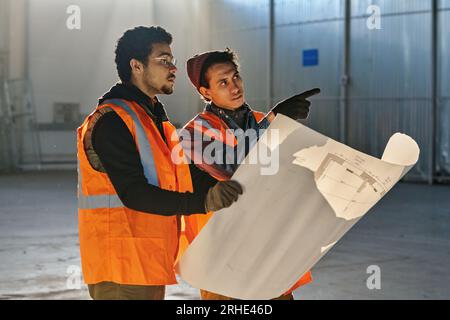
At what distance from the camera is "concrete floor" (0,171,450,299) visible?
6953 mm

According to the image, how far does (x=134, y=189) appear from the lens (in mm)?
2623

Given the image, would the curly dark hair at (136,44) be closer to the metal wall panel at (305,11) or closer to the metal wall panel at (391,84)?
the metal wall panel at (391,84)

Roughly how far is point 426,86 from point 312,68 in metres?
3.17

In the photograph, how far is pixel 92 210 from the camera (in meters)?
2.73

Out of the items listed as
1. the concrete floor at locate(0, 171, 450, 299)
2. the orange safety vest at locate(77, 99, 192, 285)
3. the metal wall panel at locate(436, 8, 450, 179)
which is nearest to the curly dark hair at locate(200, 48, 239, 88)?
the orange safety vest at locate(77, 99, 192, 285)

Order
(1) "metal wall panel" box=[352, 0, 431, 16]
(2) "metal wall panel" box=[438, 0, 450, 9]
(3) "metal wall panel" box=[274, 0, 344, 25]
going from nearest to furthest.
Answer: (2) "metal wall panel" box=[438, 0, 450, 9] → (1) "metal wall panel" box=[352, 0, 431, 16] → (3) "metal wall panel" box=[274, 0, 344, 25]

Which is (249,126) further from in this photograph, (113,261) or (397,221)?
(397,221)

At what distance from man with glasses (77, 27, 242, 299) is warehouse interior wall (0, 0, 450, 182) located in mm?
14565

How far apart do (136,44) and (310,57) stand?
663 inches

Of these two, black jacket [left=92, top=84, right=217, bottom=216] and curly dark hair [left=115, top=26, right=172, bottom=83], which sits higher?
curly dark hair [left=115, top=26, right=172, bottom=83]

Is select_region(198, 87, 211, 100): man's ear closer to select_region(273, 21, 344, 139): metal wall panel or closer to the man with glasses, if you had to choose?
the man with glasses

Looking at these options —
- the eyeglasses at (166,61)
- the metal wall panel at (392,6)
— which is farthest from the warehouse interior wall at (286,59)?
the eyeglasses at (166,61)

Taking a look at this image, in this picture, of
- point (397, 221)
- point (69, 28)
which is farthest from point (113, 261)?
point (69, 28)

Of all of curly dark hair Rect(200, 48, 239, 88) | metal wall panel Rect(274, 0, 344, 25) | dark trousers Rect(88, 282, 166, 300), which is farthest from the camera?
metal wall panel Rect(274, 0, 344, 25)
